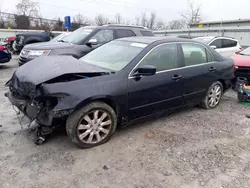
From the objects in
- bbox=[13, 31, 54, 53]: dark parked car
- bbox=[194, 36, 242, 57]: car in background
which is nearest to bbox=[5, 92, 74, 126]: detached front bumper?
bbox=[194, 36, 242, 57]: car in background

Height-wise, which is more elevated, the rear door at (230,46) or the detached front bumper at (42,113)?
the rear door at (230,46)

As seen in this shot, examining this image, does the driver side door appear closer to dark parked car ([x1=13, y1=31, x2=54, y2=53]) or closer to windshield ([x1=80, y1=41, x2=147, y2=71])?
windshield ([x1=80, y1=41, x2=147, y2=71])

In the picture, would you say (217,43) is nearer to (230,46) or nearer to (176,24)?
(230,46)

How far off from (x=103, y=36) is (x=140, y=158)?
5114 mm

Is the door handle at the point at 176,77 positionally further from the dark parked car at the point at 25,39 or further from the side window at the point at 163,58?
the dark parked car at the point at 25,39

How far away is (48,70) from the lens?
3.28m

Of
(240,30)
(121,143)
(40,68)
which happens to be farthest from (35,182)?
(240,30)

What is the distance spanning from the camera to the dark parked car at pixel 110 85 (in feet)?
9.92

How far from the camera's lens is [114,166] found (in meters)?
2.91

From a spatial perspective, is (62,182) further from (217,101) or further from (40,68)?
(217,101)

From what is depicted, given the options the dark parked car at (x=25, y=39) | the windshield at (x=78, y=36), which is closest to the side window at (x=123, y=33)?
the windshield at (x=78, y=36)

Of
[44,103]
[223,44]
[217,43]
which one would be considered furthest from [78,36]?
[223,44]

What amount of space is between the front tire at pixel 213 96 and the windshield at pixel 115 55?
1.99m

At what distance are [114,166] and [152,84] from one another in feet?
4.83
